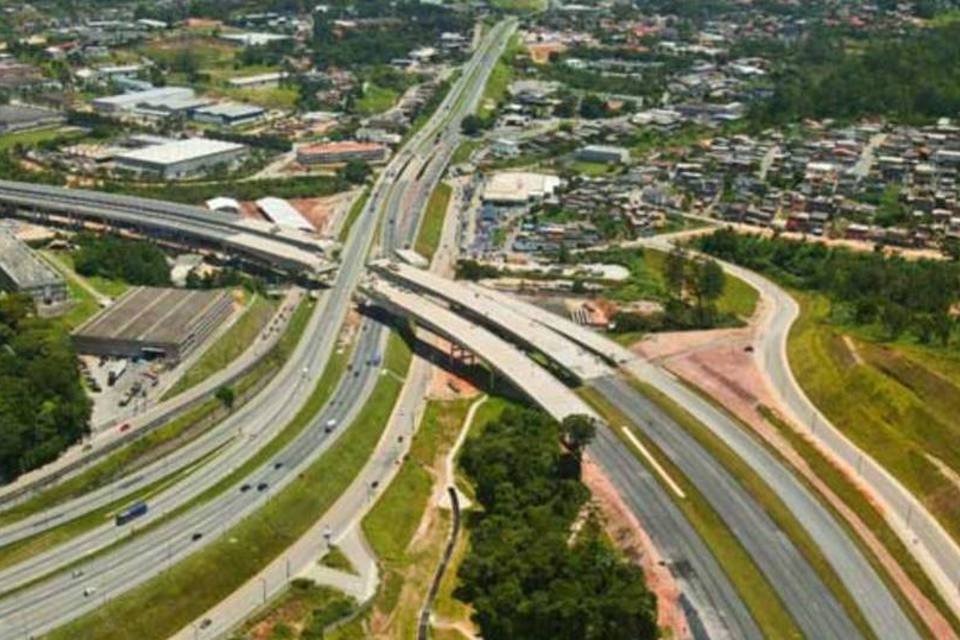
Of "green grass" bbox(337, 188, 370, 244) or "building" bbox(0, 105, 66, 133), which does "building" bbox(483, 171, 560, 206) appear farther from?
"building" bbox(0, 105, 66, 133)

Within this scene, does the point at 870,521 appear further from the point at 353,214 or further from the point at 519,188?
the point at 519,188

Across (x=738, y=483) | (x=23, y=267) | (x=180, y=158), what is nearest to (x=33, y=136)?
(x=180, y=158)

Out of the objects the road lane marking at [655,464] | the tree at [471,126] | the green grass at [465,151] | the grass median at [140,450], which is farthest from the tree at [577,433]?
the tree at [471,126]

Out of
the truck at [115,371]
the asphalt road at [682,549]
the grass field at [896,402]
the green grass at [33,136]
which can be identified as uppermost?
the grass field at [896,402]

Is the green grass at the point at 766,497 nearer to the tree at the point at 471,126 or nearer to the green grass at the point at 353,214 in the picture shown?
the green grass at the point at 353,214

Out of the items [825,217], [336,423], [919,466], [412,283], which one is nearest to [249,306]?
[412,283]

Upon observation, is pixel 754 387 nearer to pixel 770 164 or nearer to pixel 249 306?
pixel 249 306
